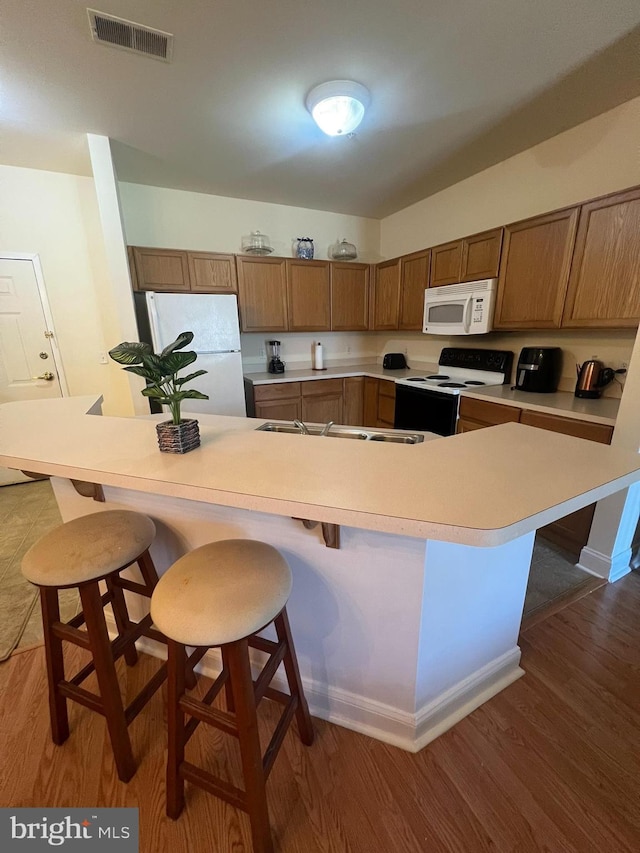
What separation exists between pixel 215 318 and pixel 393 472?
261 centimetres

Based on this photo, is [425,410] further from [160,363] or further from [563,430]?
[160,363]

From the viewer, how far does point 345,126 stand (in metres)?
1.98

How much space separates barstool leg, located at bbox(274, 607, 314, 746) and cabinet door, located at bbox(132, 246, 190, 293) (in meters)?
3.02

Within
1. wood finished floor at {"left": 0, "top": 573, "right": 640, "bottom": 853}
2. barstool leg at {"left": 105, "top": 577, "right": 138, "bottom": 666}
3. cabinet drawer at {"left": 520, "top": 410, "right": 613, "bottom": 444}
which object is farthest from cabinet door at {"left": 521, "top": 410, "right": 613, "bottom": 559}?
barstool leg at {"left": 105, "top": 577, "right": 138, "bottom": 666}

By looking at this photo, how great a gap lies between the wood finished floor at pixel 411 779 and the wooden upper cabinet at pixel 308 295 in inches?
130

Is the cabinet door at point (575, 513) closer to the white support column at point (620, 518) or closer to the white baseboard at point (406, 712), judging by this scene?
the white support column at point (620, 518)

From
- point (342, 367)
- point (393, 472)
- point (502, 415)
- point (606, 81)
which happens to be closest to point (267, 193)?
point (342, 367)

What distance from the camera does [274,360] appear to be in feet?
12.6

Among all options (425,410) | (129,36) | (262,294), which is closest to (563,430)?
(425,410)

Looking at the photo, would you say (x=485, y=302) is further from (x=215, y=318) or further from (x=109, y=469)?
(x=109, y=469)

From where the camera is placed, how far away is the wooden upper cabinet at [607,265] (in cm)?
190

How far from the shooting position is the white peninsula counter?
0.80 m

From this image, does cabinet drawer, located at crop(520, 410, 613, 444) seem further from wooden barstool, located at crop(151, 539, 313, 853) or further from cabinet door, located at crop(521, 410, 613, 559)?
wooden barstool, located at crop(151, 539, 313, 853)

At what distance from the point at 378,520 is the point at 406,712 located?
904 millimetres
